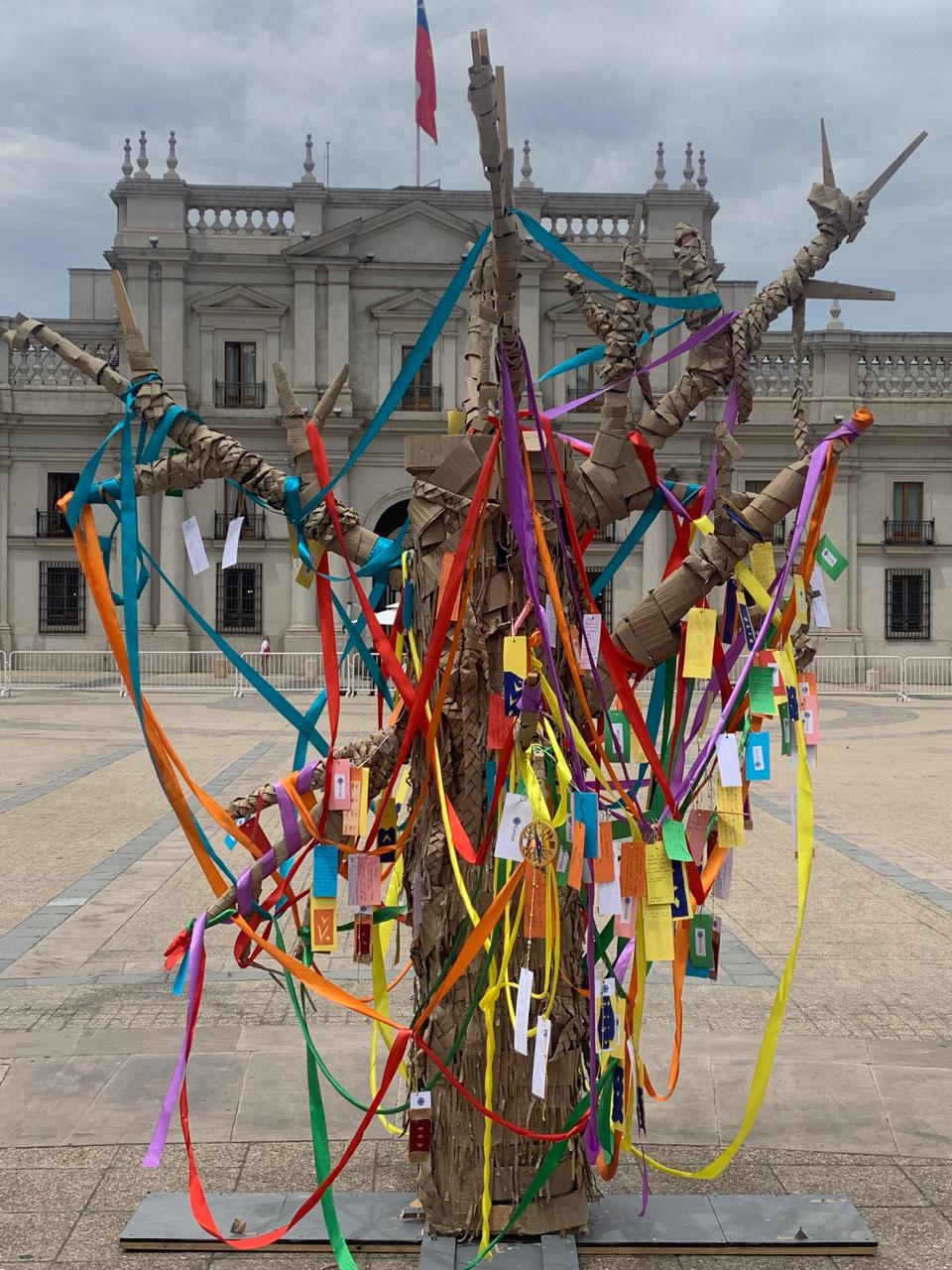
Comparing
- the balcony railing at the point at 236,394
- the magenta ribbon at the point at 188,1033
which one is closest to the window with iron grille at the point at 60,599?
the balcony railing at the point at 236,394

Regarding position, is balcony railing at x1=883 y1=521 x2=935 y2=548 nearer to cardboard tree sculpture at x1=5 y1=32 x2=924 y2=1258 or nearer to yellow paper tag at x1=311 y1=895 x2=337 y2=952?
cardboard tree sculpture at x1=5 y1=32 x2=924 y2=1258

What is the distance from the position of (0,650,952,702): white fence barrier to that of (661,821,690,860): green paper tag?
22023 mm

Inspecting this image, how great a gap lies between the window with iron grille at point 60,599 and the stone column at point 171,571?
2.06 meters

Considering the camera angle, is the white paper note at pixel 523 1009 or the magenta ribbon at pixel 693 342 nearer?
the white paper note at pixel 523 1009

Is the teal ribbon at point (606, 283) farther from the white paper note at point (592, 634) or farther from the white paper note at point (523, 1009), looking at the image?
the white paper note at point (523, 1009)

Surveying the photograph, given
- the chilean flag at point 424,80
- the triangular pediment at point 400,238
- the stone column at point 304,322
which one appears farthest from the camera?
the stone column at point 304,322

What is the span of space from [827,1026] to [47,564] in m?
29.5

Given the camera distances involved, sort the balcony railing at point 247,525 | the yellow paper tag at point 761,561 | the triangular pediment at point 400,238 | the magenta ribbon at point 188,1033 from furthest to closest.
A: the triangular pediment at point 400,238, the balcony railing at point 247,525, the yellow paper tag at point 761,561, the magenta ribbon at point 188,1033

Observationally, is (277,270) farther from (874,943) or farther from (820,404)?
(874,943)

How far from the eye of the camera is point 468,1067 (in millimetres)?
3318

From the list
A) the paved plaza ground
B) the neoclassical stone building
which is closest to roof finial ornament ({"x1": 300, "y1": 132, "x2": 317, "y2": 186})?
the neoclassical stone building

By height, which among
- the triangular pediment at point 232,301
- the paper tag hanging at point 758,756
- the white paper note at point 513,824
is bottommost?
the white paper note at point 513,824

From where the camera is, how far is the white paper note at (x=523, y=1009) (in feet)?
10.2

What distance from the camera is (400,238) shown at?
32.6 m
